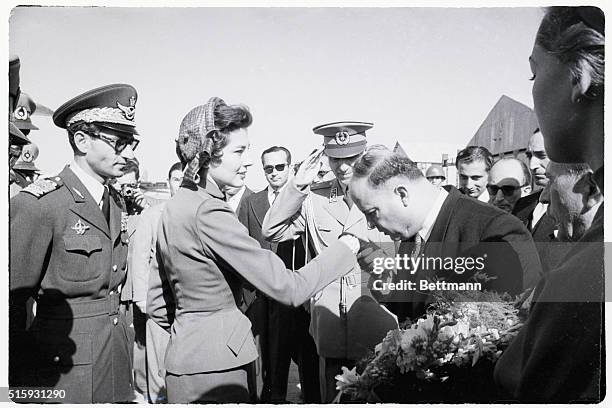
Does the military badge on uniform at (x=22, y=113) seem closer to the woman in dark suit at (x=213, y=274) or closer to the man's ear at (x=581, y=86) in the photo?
the woman in dark suit at (x=213, y=274)

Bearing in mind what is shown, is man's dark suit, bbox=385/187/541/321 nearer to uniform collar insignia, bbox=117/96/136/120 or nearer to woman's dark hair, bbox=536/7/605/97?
woman's dark hair, bbox=536/7/605/97

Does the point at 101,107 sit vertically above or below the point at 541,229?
above

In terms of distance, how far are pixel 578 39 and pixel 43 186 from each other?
260 cm

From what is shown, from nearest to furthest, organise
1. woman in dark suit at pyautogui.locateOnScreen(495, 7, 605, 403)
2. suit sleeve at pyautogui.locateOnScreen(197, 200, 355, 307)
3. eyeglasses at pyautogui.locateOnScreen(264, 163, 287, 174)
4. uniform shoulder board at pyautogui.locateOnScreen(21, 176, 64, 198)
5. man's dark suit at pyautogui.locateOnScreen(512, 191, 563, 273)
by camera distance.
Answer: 1. suit sleeve at pyautogui.locateOnScreen(197, 200, 355, 307)
2. woman in dark suit at pyautogui.locateOnScreen(495, 7, 605, 403)
3. uniform shoulder board at pyautogui.locateOnScreen(21, 176, 64, 198)
4. man's dark suit at pyautogui.locateOnScreen(512, 191, 563, 273)
5. eyeglasses at pyautogui.locateOnScreen(264, 163, 287, 174)

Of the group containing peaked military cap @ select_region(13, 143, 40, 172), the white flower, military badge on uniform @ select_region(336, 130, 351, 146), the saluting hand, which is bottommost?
the white flower

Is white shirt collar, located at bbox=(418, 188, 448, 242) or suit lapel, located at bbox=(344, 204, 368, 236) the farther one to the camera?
suit lapel, located at bbox=(344, 204, 368, 236)

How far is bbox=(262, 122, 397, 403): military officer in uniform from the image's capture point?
3.21m

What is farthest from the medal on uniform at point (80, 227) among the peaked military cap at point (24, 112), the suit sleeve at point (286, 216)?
the suit sleeve at point (286, 216)

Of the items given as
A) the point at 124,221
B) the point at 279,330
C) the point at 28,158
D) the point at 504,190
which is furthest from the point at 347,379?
the point at 28,158

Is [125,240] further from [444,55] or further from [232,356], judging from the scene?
[444,55]

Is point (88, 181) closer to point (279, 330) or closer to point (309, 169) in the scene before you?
point (309, 169)

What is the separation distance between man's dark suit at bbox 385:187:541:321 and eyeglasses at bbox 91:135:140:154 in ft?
4.64

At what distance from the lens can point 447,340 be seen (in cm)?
313

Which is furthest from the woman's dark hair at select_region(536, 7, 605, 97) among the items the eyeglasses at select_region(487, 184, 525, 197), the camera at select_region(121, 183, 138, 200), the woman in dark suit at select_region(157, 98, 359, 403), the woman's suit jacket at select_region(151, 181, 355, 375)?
the camera at select_region(121, 183, 138, 200)
